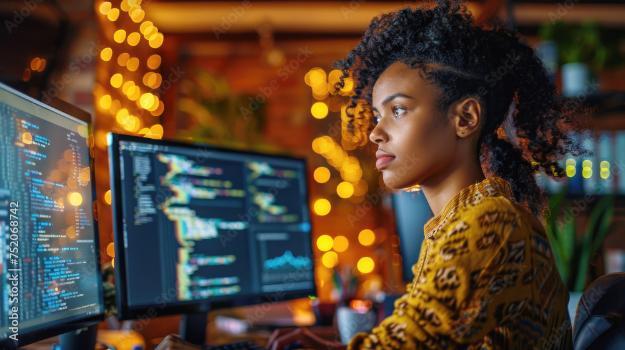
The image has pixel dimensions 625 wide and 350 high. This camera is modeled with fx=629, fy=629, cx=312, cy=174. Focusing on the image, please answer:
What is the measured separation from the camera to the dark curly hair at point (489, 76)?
39.0 inches

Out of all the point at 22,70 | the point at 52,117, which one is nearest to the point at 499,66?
the point at 52,117

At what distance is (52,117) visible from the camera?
3.22 feet

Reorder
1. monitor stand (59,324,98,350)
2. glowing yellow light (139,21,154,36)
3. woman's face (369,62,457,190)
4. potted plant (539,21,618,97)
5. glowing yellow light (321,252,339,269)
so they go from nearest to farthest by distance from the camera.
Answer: woman's face (369,62,457,190)
monitor stand (59,324,98,350)
potted plant (539,21,618,97)
glowing yellow light (139,21,154,36)
glowing yellow light (321,252,339,269)

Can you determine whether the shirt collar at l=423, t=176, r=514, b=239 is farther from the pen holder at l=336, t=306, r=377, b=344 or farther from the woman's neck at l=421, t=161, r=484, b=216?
the pen holder at l=336, t=306, r=377, b=344

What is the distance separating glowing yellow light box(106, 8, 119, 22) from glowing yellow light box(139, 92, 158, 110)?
26.4 inches

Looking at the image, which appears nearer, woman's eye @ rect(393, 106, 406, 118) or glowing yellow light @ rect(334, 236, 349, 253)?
woman's eye @ rect(393, 106, 406, 118)

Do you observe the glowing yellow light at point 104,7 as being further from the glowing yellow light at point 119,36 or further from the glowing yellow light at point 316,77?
the glowing yellow light at point 316,77

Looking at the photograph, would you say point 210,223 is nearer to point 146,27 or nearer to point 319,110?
point 146,27

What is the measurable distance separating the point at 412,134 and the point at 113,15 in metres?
2.65

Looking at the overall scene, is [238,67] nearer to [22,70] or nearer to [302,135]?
[302,135]

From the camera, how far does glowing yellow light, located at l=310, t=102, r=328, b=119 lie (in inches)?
207

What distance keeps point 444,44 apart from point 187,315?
0.77m

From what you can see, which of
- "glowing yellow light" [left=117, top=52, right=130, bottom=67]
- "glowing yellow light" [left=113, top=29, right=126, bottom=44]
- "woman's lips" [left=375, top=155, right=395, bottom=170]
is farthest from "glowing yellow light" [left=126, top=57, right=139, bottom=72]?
"woman's lips" [left=375, top=155, right=395, bottom=170]

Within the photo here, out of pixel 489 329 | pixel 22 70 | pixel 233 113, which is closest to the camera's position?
pixel 489 329
